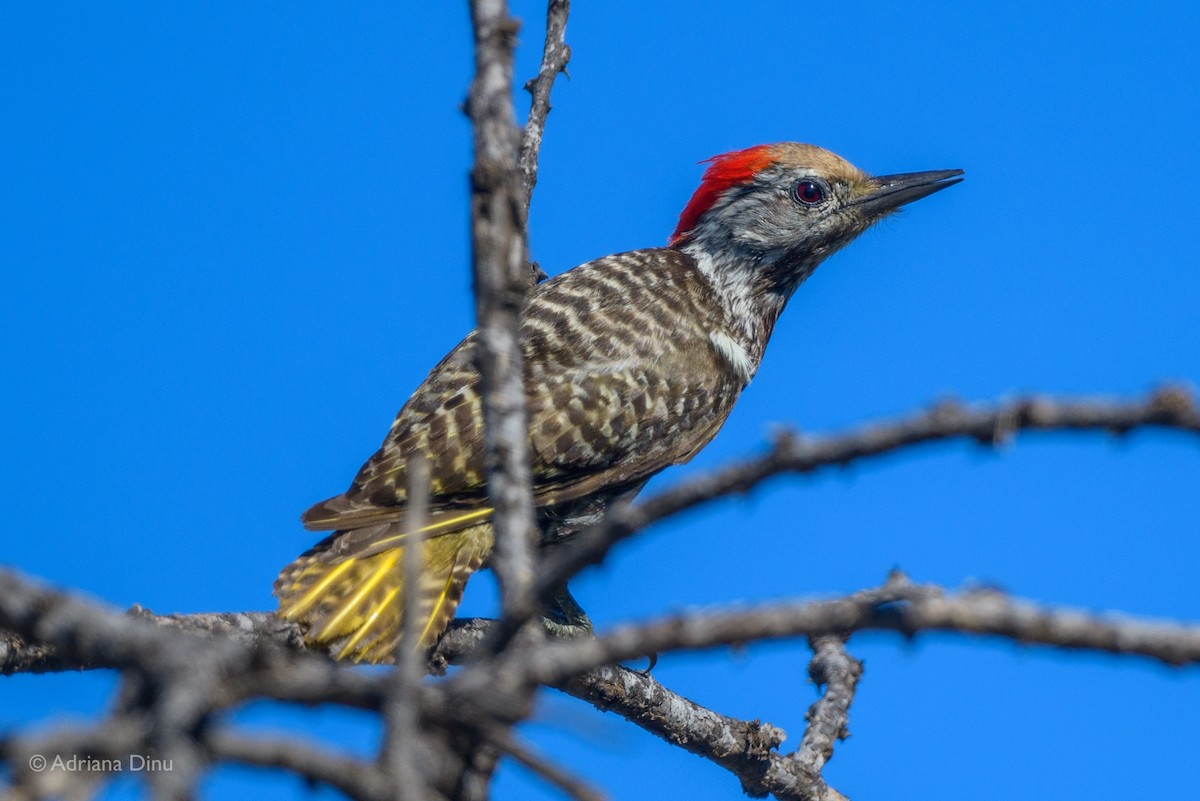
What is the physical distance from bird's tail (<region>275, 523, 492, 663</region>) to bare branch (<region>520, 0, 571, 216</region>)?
1.72 metres

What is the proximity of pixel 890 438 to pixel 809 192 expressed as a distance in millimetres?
6476

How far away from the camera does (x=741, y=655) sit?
84.2 inches

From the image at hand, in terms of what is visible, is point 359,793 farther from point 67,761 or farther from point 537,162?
point 537,162

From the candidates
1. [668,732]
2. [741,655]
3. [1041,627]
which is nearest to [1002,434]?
[1041,627]

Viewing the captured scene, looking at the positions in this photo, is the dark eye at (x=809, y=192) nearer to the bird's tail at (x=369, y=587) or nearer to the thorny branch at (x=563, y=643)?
the bird's tail at (x=369, y=587)

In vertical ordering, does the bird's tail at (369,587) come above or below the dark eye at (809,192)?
below

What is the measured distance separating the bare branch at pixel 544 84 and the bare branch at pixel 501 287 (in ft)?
11.1

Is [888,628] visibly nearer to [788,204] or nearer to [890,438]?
[890,438]

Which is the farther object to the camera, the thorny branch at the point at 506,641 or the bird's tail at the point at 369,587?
the bird's tail at the point at 369,587

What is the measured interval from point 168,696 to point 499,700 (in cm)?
49

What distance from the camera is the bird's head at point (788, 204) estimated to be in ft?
27.0

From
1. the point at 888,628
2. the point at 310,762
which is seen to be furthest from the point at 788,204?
the point at 310,762

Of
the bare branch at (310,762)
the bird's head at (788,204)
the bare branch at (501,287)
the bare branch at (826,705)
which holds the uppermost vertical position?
the bird's head at (788,204)

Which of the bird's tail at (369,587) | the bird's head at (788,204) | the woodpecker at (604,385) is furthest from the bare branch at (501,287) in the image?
the bird's head at (788,204)
